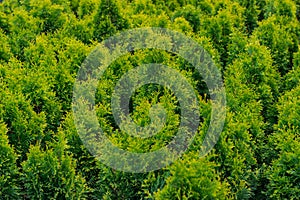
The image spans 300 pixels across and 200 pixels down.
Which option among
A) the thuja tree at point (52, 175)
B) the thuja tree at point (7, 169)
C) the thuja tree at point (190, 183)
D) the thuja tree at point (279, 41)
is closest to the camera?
the thuja tree at point (190, 183)

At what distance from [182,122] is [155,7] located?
4.48 meters

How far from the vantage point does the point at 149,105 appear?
6.54m

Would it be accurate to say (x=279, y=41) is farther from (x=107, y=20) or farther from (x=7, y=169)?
(x=7, y=169)

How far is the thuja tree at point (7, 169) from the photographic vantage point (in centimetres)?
618

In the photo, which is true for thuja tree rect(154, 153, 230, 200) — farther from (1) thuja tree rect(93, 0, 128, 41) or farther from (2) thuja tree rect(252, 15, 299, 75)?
(1) thuja tree rect(93, 0, 128, 41)

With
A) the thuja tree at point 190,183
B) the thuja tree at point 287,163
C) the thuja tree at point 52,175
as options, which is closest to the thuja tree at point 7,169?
the thuja tree at point 52,175

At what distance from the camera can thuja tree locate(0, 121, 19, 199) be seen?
6180 mm

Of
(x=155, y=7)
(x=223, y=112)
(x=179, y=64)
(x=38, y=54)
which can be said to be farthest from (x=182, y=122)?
(x=155, y=7)

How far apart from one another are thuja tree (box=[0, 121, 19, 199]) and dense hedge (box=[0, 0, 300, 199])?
16 mm

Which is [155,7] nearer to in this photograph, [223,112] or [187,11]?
[187,11]

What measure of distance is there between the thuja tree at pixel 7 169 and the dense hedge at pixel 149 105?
2 cm

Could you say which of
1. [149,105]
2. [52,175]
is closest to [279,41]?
[149,105]

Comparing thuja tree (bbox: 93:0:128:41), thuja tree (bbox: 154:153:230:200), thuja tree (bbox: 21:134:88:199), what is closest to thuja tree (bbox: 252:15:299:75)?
thuja tree (bbox: 93:0:128:41)

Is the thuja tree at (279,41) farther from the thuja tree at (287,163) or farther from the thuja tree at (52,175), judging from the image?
the thuja tree at (52,175)
